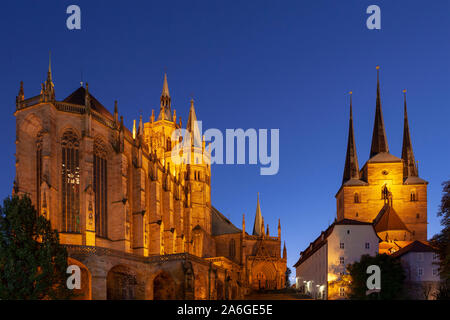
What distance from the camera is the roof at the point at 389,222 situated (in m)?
71.0

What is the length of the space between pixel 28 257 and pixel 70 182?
14.0 m

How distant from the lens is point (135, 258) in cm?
3938

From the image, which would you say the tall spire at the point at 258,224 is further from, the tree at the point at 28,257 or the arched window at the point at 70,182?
the tree at the point at 28,257

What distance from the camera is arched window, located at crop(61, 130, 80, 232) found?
3997 centimetres

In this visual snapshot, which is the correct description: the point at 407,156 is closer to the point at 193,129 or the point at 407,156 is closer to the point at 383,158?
the point at 383,158

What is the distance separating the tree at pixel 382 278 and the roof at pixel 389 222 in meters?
24.5

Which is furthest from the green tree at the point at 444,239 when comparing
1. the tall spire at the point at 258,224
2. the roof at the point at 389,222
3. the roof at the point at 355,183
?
the tall spire at the point at 258,224

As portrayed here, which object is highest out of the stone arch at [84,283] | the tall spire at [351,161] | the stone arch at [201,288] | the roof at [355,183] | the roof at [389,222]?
the tall spire at [351,161]

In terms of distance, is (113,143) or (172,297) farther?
(113,143)

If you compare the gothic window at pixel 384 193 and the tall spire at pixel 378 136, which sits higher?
the tall spire at pixel 378 136

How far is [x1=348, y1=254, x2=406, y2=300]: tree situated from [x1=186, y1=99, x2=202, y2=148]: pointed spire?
3683 centimetres
